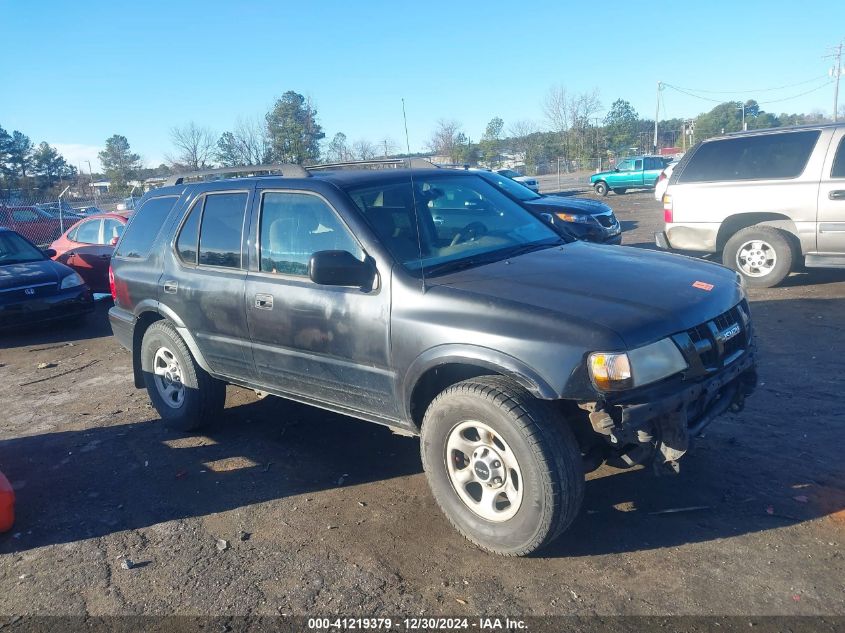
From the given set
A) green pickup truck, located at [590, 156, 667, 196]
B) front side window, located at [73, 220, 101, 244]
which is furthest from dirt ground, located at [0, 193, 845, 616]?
green pickup truck, located at [590, 156, 667, 196]

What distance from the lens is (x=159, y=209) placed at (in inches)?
219

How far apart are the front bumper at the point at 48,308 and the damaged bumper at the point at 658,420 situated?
27.9 ft

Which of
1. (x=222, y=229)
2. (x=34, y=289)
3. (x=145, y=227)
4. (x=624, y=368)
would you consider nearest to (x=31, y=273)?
(x=34, y=289)

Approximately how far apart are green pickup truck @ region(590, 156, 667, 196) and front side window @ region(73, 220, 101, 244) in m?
23.7

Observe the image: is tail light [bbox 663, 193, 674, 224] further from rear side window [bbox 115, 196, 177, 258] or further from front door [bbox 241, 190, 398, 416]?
rear side window [bbox 115, 196, 177, 258]

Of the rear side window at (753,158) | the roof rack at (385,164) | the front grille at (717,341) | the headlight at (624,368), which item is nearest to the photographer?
the headlight at (624,368)

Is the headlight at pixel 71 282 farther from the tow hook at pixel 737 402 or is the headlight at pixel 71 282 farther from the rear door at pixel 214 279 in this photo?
the tow hook at pixel 737 402

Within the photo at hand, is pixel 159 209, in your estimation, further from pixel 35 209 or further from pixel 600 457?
pixel 35 209

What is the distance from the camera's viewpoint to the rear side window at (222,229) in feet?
15.5

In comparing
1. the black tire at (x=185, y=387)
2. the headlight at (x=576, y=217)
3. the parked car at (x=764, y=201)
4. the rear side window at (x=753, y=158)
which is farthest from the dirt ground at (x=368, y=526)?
the headlight at (x=576, y=217)

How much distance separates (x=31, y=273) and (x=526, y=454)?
8799 millimetres

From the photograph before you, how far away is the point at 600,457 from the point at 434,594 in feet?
3.43

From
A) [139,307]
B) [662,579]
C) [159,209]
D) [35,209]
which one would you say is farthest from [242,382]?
[35,209]

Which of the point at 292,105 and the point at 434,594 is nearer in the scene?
the point at 434,594
